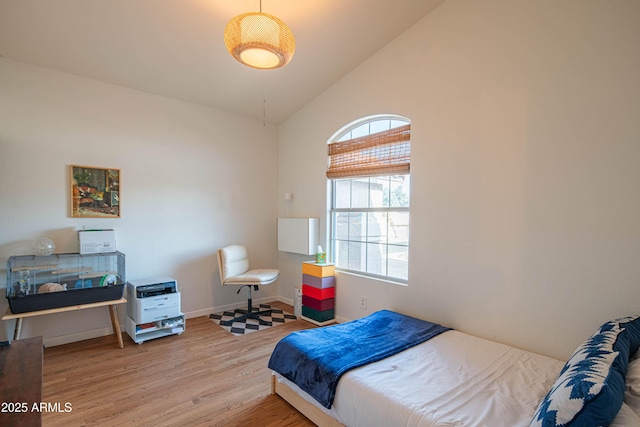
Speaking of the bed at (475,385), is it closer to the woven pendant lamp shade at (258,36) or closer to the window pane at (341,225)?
the window pane at (341,225)

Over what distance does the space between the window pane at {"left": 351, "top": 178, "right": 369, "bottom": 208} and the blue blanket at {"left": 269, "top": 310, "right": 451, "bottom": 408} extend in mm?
1378

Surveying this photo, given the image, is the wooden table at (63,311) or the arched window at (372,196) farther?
the arched window at (372,196)

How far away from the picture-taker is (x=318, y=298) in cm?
371

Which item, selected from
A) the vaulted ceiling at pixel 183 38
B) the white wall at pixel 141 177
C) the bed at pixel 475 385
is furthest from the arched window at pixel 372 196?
the white wall at pixel 141 177

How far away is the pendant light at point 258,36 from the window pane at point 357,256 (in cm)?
227

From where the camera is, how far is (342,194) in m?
3.94

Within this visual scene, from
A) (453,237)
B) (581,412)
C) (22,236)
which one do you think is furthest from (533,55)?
(22,236)


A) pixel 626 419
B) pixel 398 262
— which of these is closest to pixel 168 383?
pixel 398 262

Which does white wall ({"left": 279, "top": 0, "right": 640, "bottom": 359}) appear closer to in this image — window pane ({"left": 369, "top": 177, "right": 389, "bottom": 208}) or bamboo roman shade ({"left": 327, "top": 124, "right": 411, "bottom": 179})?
bamboo roman shade ({"left": 327, "top": 124, "right": 411, "bottom": 179})

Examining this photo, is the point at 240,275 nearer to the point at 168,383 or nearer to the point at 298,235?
the point at 298,235

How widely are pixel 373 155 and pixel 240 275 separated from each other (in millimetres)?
2206

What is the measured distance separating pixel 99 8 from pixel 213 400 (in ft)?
10.2

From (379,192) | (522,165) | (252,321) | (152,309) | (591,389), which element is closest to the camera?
(591,389)

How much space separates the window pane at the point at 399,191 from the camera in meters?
3.19
